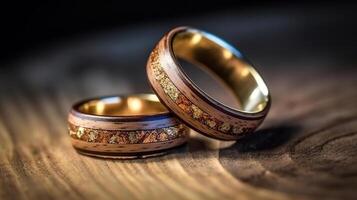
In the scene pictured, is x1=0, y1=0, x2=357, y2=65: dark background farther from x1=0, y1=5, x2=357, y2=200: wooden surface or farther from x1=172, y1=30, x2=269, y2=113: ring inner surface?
x1=172, y1=30, x2=269, y2=113: ring inner surface

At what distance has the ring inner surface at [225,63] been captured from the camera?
5.10 ft

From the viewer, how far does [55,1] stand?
2.69 meters

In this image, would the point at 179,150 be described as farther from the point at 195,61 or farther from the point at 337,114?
the point at 337,114

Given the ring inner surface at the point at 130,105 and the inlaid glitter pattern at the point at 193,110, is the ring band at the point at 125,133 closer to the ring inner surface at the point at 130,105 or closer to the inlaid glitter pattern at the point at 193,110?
the inlaid glitter pattern at the point at 193,110

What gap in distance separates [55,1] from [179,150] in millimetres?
1616

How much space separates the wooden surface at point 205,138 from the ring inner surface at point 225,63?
11 cm

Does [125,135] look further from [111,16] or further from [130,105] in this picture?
[111,16]

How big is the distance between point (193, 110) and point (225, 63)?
430 millimetres

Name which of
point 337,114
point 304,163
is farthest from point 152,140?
point 337,114

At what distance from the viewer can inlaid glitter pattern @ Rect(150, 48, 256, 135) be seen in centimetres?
127

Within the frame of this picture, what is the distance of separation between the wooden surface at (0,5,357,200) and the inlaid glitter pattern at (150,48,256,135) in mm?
61

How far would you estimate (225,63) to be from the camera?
5.44 feet

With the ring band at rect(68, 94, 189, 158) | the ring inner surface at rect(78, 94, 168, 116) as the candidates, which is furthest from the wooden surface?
the ring inner surface at rect(78, 94, 168, 116)

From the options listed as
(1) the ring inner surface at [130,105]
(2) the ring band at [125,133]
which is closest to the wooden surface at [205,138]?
(2) the ring band at [125,133]
